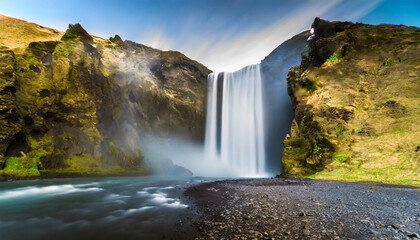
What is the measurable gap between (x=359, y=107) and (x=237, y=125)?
970 inches

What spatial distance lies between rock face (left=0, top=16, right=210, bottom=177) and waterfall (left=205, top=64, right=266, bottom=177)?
10846mm

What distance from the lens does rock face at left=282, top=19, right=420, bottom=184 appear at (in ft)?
42.9

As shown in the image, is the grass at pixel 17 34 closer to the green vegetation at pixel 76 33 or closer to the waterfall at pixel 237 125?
the green vegetation at pixel 76 33

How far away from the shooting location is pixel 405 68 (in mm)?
17438

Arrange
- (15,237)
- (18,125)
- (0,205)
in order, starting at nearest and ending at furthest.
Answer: (15,237), (0,205), (18,125)

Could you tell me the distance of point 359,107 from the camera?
17.3 metres

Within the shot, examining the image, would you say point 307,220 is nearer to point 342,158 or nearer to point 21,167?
point 342,158

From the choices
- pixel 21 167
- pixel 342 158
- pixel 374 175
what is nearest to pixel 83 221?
pixel 21 167

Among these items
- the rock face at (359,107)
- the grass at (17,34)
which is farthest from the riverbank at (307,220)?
the grass at (17,34)

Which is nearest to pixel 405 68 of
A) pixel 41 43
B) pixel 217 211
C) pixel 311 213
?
pixel 311 213

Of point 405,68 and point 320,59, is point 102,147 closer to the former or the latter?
point 320,59

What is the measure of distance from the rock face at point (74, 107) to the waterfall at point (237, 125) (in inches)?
427

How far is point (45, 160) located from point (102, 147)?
5.65m

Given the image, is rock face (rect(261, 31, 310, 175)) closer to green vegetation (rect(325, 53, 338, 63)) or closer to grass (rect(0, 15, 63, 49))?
green vegetation (rect(325, 53, 338, 63))
